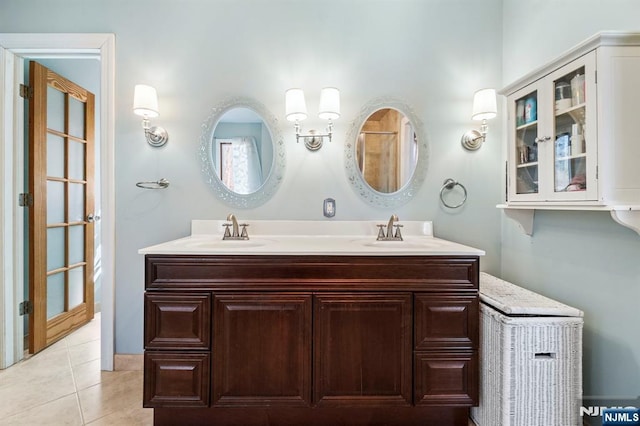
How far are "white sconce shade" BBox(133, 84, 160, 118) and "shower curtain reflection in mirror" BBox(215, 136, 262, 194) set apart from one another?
0.41m

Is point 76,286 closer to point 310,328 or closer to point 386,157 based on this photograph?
point 310,328

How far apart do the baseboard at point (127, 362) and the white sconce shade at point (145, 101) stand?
1.54 m

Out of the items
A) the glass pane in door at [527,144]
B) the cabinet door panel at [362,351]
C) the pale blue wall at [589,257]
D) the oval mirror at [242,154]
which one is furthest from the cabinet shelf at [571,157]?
the oval mirror at [242,154]

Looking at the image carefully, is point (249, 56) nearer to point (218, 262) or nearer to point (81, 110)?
point (218, 262)

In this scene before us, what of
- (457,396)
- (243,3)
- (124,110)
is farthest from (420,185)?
(124,110)

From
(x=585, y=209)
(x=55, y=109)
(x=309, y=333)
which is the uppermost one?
(x=55, y=109)

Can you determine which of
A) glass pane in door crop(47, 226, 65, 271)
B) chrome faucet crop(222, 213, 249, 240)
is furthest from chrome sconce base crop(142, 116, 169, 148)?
glass pane in door crop(47, 226, 65, 271)

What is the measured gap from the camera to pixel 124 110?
1.97 metres

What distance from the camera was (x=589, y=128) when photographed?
1.18 m

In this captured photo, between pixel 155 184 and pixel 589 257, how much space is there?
2.41 m

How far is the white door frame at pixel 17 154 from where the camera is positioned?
6.36 feet

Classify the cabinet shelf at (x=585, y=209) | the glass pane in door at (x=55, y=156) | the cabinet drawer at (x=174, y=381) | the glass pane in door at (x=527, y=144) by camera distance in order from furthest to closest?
the glass pane in door at (x=55, y=156), the glass pane in door at (x=527, y=144), the cabinet drawer at (x=174, y=381), the cabinet shelf at (x=585, y=209)

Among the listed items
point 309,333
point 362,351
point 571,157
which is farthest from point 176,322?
point 571,157

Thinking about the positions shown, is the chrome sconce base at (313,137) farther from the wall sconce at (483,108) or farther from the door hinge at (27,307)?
the door hinge at (27,307)
